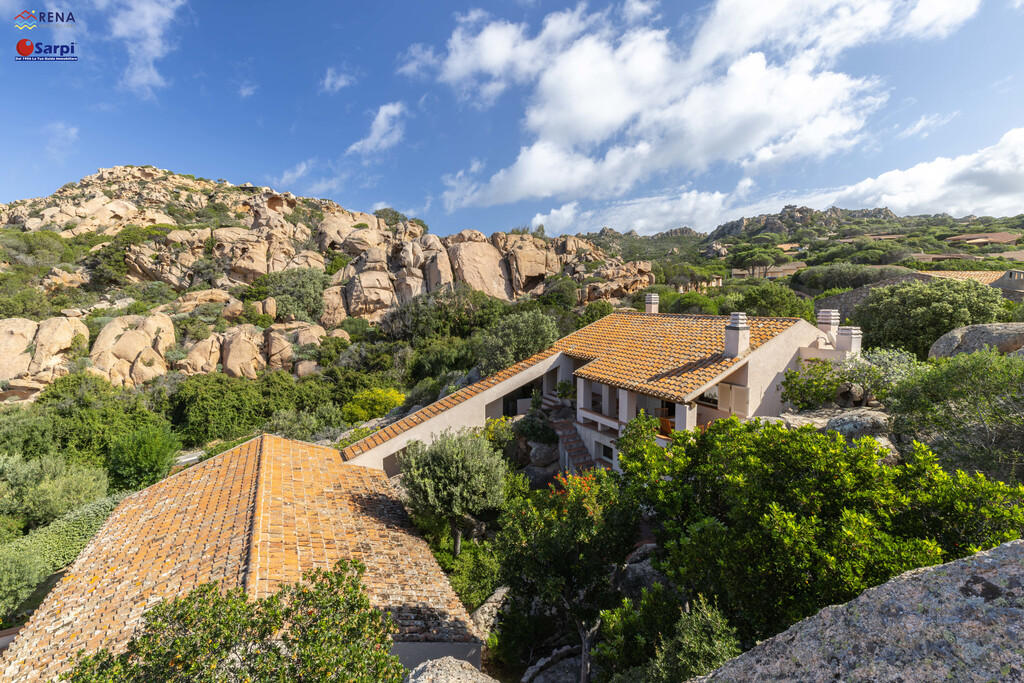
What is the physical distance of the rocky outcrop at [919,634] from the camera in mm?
2518

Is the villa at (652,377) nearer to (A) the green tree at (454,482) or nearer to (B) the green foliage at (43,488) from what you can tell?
(A) the green tree at (454,482)

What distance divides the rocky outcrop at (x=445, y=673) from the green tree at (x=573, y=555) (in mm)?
1713

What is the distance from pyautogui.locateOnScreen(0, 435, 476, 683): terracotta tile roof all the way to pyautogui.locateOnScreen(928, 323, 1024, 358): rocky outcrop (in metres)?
15.5

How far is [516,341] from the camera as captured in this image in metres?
21.8

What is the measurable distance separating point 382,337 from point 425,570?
31.8m

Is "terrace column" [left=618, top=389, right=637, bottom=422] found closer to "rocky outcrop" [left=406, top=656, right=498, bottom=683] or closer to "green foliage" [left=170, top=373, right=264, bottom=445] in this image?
"rocky outcrop" [left=406, top=656, right=498, bottom=683]

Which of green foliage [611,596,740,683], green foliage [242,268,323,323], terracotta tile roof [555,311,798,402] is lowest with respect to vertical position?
green foliage [611,596,740,683]

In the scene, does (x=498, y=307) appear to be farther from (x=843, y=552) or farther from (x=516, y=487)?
(x=843, y=552)

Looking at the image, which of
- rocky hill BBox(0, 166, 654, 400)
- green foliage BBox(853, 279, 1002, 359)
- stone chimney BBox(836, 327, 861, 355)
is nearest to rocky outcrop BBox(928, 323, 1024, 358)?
stone chimney BBox(836, 327, 861, 355)

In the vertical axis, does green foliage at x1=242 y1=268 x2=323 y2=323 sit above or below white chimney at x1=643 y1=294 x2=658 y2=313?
above

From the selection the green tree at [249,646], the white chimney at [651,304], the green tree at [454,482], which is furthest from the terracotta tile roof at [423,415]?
the green tree at [249,646]

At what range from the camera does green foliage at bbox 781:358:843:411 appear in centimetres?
1133

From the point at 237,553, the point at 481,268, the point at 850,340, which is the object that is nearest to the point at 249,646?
the point at 237,553

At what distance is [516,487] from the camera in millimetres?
12125
